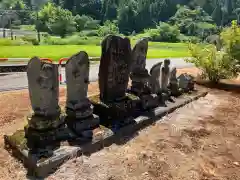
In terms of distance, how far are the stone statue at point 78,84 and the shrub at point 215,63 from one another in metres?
9.23

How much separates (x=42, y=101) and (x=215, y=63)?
10582mm

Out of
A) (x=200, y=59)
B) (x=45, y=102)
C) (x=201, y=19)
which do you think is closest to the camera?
(x=45, y=102)

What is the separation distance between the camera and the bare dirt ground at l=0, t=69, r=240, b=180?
5.86 m

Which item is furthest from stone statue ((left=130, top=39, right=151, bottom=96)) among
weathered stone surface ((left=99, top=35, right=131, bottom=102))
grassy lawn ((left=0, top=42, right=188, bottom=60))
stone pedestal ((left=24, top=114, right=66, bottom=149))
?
grassy lawn ((left=0, top=42, right=188, bottom=60))

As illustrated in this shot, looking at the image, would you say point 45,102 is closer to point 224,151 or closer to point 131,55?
point 131,55

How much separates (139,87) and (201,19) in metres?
87.6

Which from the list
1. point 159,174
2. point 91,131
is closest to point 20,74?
point 91,131

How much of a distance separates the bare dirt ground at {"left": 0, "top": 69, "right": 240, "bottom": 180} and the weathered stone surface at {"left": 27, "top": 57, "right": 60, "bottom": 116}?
1257 mm

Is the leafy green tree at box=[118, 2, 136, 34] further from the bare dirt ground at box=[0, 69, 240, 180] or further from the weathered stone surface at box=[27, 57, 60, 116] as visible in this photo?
the weathered stone surface at box=[27, 57, 60, 116]

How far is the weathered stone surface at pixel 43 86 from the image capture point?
20.0 feet

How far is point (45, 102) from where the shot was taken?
20.9ft

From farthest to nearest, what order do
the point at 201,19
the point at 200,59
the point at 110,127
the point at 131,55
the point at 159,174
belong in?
1. the point at 201,19
2. the point at 200,59
3. the point at 131,55
4. the point at 110,127
5. the point at 159,174

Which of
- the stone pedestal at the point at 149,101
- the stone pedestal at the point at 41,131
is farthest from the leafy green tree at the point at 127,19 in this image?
the stone pedestal at the point at 41,131

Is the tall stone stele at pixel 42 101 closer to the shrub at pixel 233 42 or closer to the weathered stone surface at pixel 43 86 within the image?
the weathered stone surface at pixel 43 86
